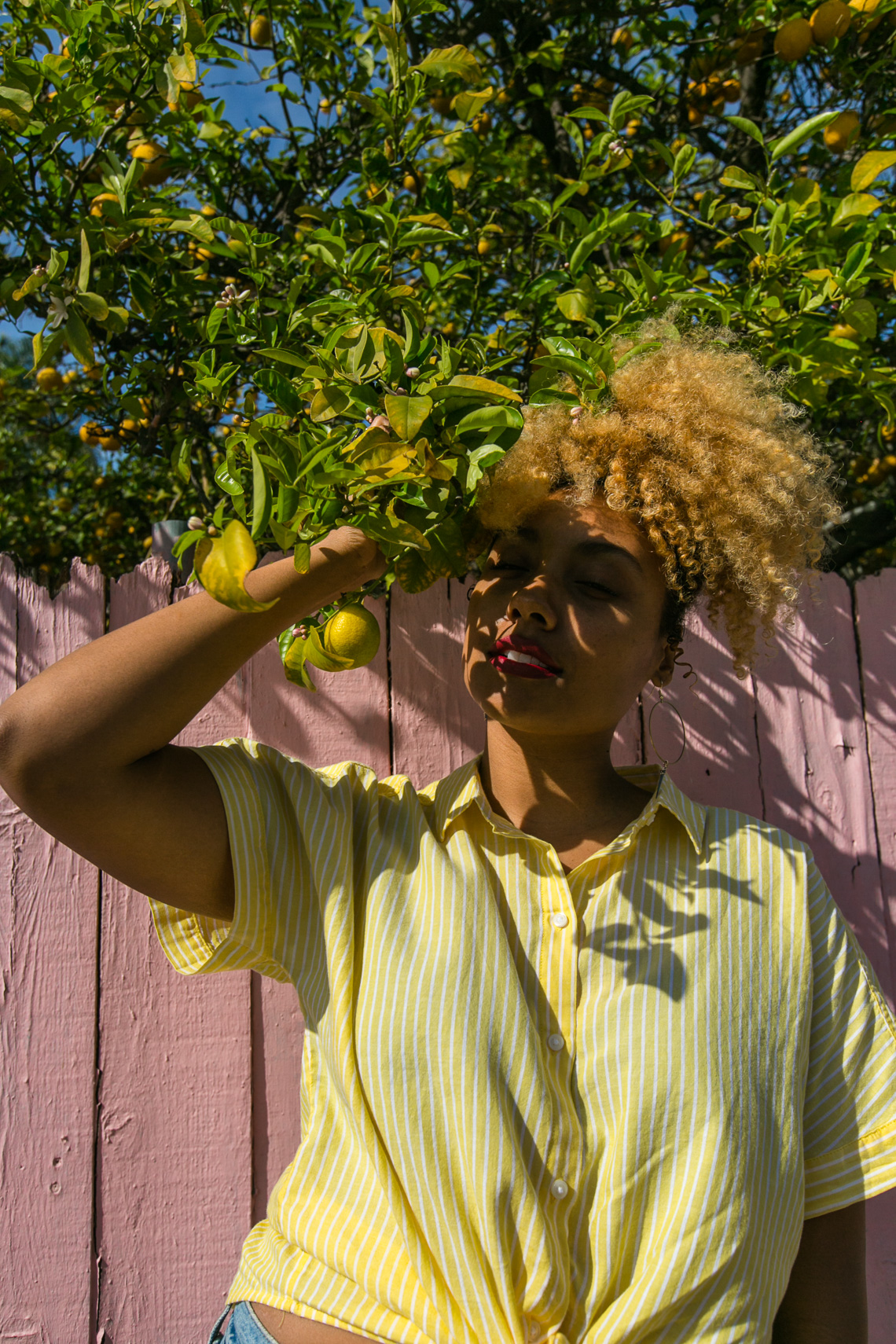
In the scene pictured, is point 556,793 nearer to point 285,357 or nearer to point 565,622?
point 565,622

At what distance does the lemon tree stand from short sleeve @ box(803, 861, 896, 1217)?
2.91 ft

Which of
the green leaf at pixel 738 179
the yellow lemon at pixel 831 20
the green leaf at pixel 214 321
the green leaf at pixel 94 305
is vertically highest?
the yellow lemon at pixel 831 20

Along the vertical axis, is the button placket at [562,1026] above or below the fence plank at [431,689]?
below

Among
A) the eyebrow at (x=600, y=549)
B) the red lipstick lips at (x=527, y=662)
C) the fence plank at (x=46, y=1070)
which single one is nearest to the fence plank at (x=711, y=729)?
the eyebrow at (x=600, y=549)

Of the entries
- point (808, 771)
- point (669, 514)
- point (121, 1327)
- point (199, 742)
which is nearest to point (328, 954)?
point (199, 742)

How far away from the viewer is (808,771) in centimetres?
210

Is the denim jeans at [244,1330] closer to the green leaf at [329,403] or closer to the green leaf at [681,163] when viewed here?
the green leaf at [329,403]

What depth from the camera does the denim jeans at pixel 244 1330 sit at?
4.21 feet

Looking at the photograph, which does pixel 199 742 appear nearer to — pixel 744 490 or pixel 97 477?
pixel 744 490

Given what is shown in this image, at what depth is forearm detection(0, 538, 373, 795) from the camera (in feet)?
3.98

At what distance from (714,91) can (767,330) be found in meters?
1.51

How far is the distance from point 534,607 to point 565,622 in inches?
2.3

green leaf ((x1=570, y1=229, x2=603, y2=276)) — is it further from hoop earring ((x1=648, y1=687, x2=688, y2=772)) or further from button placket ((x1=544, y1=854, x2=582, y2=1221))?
button placket ((x1=544, y1=854, x2=582, y2=1221))

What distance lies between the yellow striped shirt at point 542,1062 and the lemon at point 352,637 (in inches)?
7.7
